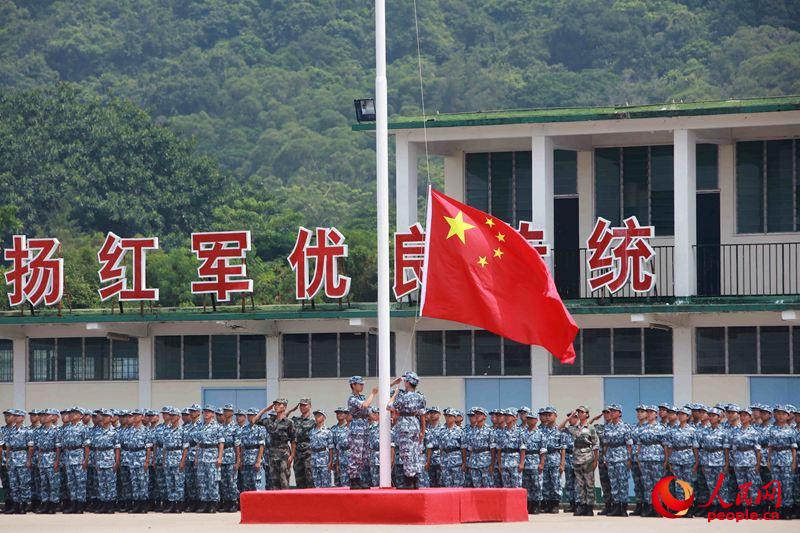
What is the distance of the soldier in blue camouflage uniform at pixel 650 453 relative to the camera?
20.1m

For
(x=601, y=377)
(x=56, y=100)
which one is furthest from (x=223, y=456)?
(x=56, y=100)

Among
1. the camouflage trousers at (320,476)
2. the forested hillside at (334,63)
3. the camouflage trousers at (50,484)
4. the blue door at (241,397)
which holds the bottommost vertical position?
the camouflage trousers at (50,484)

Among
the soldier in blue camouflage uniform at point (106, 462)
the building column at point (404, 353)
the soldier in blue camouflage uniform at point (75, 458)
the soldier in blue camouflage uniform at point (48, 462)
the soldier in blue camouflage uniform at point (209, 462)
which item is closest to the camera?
the soldier in blue camouflage uniform at point (209, 462)

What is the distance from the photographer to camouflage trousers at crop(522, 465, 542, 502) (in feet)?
68.5

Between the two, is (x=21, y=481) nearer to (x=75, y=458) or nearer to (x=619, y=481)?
(x=75, y=458)

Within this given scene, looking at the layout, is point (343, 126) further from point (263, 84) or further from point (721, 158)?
point (721, 158)

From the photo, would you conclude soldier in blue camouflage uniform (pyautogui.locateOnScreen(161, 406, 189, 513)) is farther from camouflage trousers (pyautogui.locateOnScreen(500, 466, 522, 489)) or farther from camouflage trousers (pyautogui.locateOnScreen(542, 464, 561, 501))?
camouflage trousers (pyautogui.locateOnScreen(542, 464, 561, 501))

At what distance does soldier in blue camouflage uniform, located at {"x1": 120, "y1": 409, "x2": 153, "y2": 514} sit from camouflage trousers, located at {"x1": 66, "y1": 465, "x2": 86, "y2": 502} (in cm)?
67

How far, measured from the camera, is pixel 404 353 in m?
24.8

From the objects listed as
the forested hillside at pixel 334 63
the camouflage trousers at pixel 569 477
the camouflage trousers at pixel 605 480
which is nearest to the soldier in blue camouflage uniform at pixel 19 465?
the camouflage trousers at pixel 569 477

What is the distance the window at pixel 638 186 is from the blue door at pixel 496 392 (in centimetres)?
297

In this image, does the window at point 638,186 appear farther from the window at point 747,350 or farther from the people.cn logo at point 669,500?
the people.cn logo at point 669,500

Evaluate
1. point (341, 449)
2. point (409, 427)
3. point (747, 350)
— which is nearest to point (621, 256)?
point (747, 350)

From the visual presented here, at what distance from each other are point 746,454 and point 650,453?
118 centimetres
